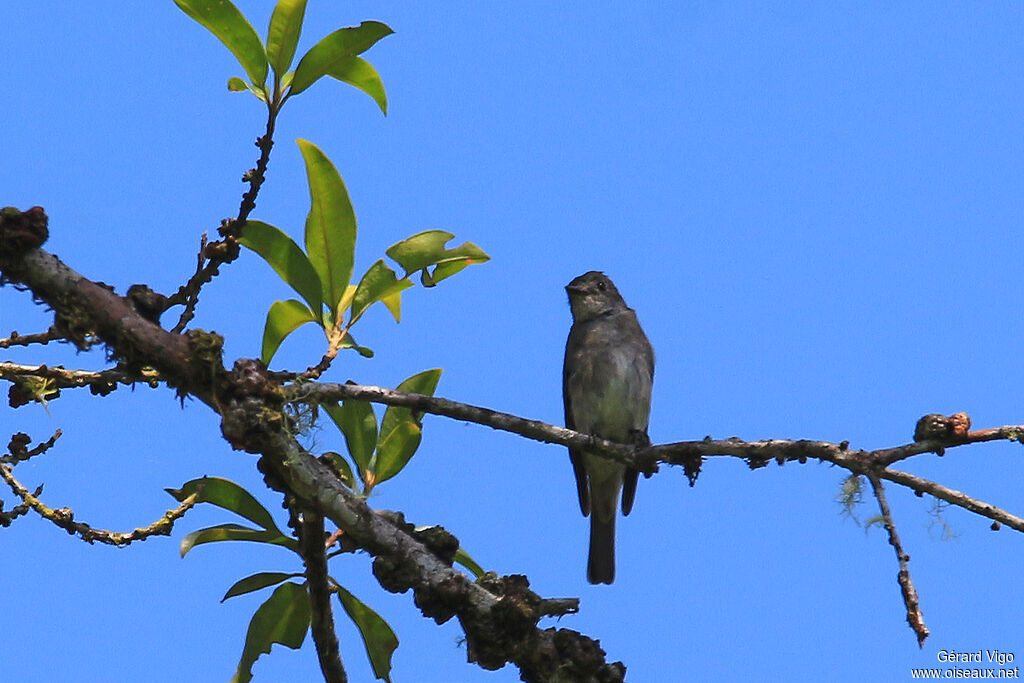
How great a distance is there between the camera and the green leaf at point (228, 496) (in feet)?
11.8

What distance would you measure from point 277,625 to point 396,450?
2.58ft

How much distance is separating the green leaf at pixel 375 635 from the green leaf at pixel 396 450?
492 millimetres

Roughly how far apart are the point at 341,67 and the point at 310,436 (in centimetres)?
137

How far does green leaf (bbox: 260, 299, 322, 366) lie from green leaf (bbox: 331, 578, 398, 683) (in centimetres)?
99

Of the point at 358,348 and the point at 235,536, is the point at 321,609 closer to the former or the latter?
the point at 235,536

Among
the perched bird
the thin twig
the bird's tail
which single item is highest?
the perched bird

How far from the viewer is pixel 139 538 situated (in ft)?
11.4

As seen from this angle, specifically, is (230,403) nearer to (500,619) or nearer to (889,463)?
(500,619)

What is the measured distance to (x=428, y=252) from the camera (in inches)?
155

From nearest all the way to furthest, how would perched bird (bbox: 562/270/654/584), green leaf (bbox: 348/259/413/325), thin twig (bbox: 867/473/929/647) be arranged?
thin twig (bbox: 867/473/929/647)
green leaf (bbox: 348/259/413/325)
perched bird (bbox: 562/270/654/584)

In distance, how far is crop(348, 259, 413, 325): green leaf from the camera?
3.87 meters

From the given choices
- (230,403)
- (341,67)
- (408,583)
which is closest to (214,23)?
(341,67)

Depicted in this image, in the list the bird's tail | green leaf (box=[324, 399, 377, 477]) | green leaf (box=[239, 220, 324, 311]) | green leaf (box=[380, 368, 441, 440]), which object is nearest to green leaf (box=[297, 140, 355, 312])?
green leaf (box=[239, 220, 324, 311])

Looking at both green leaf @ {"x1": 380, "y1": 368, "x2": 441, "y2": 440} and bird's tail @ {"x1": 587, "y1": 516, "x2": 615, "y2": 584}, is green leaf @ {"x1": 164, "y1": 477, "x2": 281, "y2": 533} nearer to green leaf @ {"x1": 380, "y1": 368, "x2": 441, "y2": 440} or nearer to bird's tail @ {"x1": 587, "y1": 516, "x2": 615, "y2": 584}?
green leaf @ {"x1": 380, "y1": 368, "x2": 441, "y2": 440}
